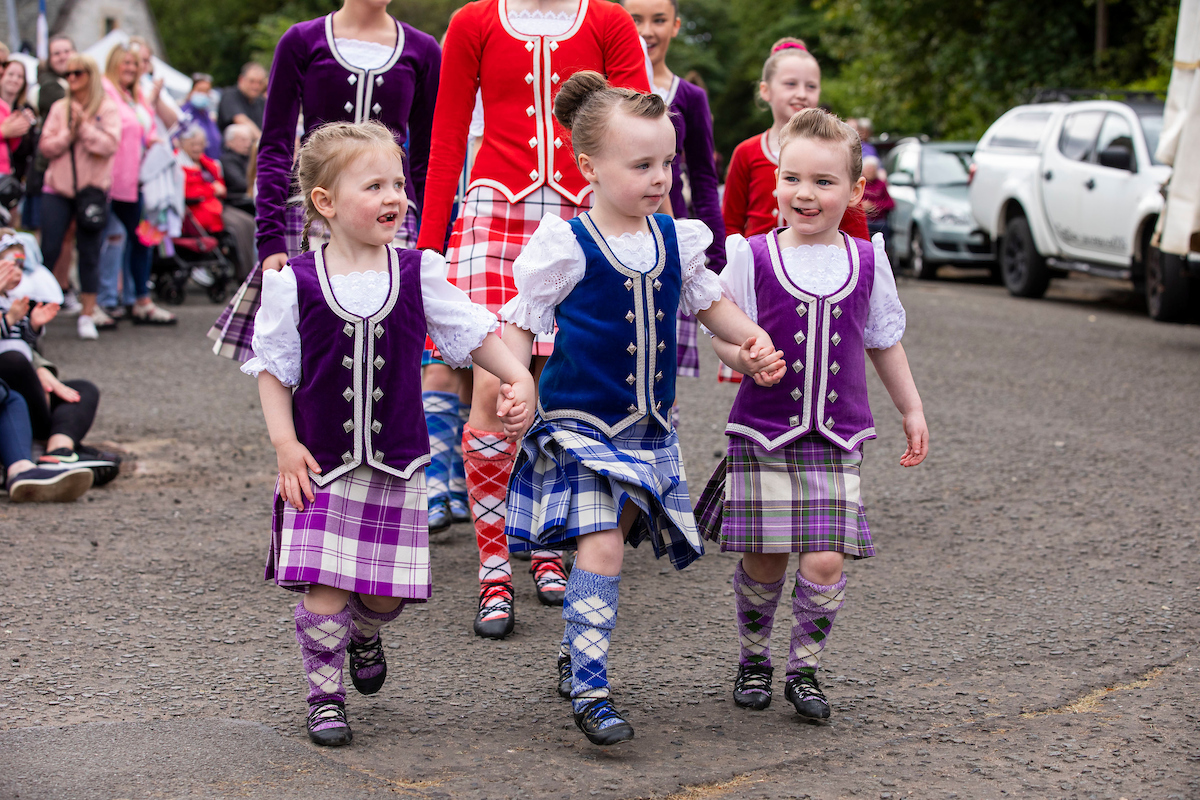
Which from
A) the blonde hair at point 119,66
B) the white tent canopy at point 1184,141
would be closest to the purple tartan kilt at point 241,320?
the blonde hair at point 119,66

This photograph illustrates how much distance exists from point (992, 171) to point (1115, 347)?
5.00 meters

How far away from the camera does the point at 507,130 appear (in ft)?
14.4

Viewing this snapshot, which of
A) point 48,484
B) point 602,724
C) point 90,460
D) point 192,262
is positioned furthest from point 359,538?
point 192,262

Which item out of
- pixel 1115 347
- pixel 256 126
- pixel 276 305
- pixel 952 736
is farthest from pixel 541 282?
pixel 256 126

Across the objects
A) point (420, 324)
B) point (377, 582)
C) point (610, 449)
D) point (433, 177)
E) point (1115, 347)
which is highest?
point (433, 177)

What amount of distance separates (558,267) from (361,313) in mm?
501

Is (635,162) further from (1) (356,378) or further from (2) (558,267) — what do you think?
(1) (356,378)

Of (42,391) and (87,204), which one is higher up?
(87,204)

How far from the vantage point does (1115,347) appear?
11203mm

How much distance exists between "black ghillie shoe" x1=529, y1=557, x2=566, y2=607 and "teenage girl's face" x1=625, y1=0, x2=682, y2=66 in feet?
7.05

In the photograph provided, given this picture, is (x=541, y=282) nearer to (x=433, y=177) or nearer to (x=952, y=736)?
(x=433, y=177)

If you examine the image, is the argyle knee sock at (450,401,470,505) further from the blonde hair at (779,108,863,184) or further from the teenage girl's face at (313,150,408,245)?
the blonde hair at (779,108,863,184)

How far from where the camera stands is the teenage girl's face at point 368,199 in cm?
325

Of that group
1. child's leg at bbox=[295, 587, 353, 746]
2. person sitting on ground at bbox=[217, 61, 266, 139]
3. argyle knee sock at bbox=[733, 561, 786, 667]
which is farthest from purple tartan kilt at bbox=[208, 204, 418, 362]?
A: person sitting on ground at bbox=[217, 61, 266, 139]
